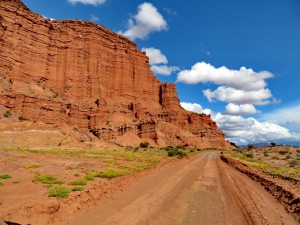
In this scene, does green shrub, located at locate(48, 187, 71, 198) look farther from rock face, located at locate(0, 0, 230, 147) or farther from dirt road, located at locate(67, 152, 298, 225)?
rock face, located at locate(0, 0, 230, 147)

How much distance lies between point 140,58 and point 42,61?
61.6 m

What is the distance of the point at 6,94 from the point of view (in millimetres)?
79875

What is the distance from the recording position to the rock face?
9212cm

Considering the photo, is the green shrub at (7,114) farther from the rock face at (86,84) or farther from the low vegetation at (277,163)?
the low vegetation at (277,163)

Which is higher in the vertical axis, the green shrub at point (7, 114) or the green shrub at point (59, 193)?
the green shrub at point (7, 114)

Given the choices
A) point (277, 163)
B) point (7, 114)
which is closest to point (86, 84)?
point (7, 114)

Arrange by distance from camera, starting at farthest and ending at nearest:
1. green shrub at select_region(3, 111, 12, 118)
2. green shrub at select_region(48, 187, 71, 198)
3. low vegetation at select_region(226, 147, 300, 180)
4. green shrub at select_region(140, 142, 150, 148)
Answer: green shrub at select_region(140, 142, 150, 148), green shrub at select_region(3, 111, 12, 118), low vegetation at select_region(226, 147, 300, 180), green shrub at select_region(48, 187, 71, 198)

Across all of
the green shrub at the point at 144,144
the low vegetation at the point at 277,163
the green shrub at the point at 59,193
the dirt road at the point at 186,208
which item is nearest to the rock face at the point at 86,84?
the green shrub at the point at 144,144

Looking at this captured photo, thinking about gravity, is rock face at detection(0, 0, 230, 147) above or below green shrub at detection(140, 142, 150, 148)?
above

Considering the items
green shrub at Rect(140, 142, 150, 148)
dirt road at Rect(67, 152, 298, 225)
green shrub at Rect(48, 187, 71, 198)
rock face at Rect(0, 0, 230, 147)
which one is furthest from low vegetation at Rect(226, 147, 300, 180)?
rock face at Rect(0, 0, 230, 147)

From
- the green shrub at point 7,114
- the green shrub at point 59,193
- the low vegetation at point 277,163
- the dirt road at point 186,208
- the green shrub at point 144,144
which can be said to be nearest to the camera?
the dirt road at point 186,208

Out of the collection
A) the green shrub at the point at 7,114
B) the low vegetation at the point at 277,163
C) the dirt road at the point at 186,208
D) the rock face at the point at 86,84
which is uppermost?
the rock face at the point at 86,84

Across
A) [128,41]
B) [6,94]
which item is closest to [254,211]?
[6,94]

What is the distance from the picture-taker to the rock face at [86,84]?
92125mm
